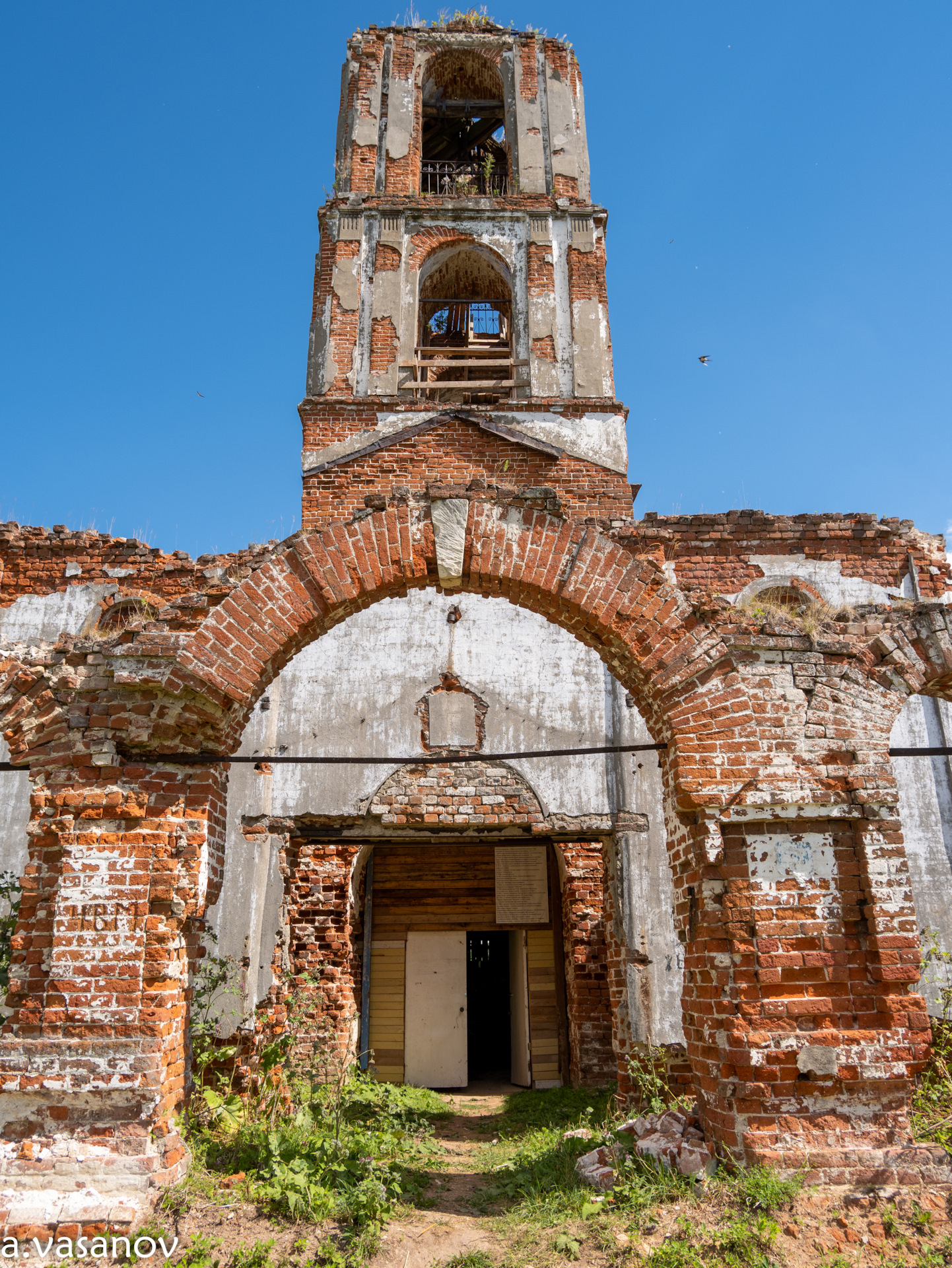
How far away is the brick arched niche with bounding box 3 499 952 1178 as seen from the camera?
4.48 m

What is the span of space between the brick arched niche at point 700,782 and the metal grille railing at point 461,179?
39.2ft

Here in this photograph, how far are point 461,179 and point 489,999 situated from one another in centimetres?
1583

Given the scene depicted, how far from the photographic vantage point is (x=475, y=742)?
9891 millimetres

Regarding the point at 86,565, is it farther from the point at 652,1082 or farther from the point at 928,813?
the point at 928,813

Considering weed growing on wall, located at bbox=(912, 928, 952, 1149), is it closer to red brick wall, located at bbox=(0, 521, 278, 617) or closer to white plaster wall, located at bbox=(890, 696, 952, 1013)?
white plaster wall, located at bbox=(890, 696, 952, 1013)

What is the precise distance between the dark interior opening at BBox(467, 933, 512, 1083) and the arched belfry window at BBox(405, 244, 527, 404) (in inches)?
376

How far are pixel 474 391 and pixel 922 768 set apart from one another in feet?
28.8

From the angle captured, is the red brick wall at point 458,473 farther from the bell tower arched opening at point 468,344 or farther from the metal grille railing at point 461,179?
the metal grille railing at point 461,179

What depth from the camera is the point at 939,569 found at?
37.5 ft

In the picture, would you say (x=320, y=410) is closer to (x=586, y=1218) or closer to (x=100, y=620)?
(x=100, y=620)

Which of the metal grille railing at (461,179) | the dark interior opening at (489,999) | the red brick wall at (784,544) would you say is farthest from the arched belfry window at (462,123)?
the dark interior opening at (489,999)

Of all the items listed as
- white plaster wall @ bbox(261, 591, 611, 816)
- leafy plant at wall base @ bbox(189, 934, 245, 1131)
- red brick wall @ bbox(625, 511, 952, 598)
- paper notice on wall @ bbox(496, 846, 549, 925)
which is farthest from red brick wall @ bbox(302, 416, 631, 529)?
leafy plant at wall base @ bbox(189, 934, 245, 1131)

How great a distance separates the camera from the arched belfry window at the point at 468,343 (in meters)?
13.5

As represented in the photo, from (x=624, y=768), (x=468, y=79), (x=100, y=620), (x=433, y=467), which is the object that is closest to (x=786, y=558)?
(x=624, y=768)
